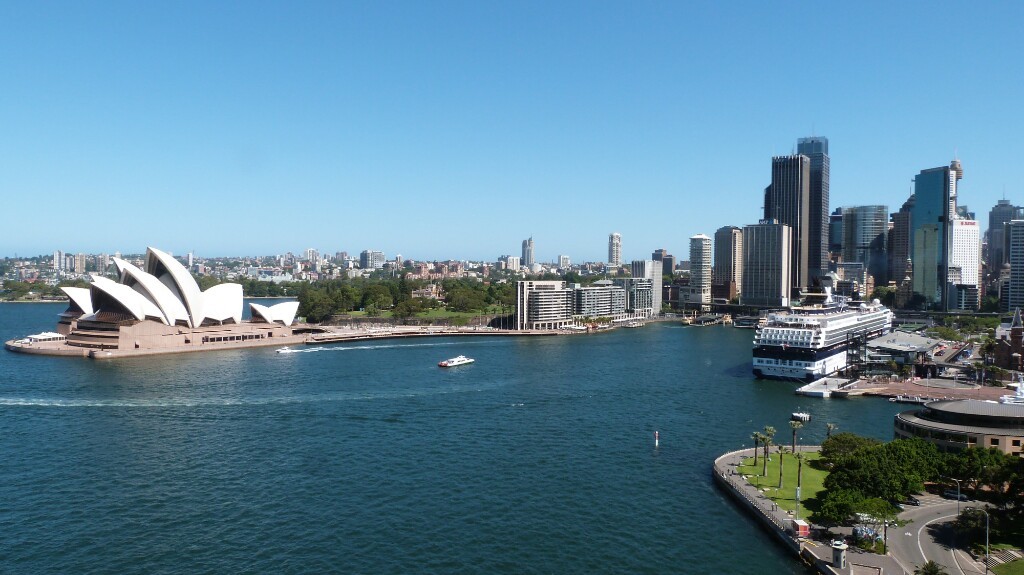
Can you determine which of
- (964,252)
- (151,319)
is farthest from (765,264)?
(151,319)

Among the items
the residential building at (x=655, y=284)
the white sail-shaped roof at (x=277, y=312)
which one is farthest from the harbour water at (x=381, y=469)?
the residential building at (x=655, y=284)

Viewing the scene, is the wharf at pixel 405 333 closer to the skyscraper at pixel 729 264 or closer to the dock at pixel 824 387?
the dock at pixel 824 387

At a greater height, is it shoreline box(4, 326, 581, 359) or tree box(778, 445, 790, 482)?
shoreline box(4, 326, 581, 359)

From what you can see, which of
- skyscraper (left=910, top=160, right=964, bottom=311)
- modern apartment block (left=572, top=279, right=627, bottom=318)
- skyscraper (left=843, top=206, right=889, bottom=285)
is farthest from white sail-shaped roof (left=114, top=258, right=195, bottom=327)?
skyscraper (left=843, top=206, right=889, bottom=285)

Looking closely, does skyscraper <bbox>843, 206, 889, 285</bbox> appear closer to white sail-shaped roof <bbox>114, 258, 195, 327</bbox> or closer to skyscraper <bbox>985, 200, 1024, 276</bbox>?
skyscraper <bbox>985, 200, 1024, 276</bbox>

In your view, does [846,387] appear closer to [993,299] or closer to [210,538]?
[210,538]

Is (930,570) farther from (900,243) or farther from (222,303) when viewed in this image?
(900,243)
